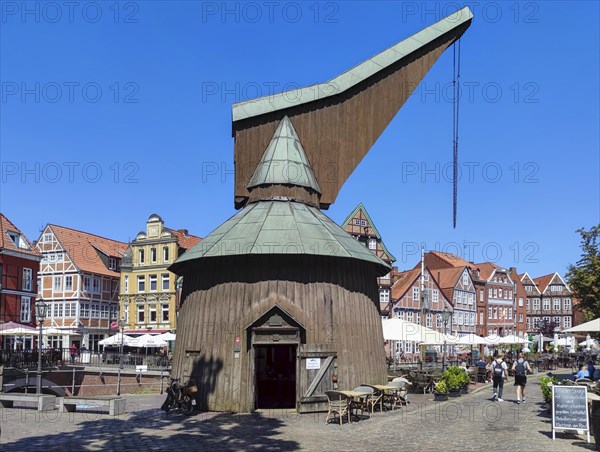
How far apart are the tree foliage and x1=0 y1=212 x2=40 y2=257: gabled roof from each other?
39689 millimetres

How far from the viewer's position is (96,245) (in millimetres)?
70438

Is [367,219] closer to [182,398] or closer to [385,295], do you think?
[385,295]

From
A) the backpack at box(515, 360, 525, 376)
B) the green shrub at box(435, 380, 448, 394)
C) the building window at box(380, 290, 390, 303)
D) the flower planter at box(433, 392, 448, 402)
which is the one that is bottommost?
the flower planter at box(433, 392, 448, 402)

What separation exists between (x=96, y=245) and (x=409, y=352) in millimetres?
36210

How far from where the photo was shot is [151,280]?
214ft

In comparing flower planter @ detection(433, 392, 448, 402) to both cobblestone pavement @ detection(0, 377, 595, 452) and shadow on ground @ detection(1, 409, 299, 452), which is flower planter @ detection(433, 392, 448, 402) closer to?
cobblestone pavement @ detection(0, 377, 595, 452)

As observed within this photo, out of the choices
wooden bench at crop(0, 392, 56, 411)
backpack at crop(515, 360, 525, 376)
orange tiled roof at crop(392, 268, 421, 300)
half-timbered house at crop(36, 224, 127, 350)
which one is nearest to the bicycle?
wooden bench at crop(0, 392, 56, 411)

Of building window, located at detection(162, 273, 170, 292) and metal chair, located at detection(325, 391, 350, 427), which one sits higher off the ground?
building window, located at detection(162, 273, 170, 292)

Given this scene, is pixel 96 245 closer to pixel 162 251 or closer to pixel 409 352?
pixel 162 251

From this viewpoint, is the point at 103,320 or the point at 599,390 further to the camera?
the point at 103,320

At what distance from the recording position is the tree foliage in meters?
36.2

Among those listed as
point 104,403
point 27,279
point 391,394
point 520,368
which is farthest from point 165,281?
point 520,368

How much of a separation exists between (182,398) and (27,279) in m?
34.4

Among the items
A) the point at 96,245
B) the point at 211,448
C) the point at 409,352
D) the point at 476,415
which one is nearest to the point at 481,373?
the point at 476,415
